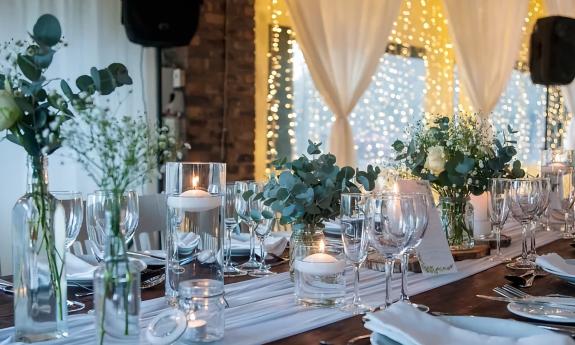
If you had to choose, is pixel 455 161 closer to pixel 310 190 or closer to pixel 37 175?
pixel 310 190

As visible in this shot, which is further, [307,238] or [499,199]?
[499,199]

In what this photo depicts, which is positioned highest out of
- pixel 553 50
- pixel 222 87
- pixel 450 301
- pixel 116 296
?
pixel 553 50

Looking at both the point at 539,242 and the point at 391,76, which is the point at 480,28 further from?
the point at 539,242

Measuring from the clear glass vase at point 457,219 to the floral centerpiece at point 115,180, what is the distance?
1.16 meters

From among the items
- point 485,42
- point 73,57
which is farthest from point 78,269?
point 485,42

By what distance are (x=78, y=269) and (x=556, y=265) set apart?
3.92ft

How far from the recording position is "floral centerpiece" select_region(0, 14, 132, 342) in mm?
1069

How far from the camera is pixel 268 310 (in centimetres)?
131

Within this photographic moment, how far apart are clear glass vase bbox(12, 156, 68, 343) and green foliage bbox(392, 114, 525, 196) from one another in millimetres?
1104

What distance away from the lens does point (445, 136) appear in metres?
1.92

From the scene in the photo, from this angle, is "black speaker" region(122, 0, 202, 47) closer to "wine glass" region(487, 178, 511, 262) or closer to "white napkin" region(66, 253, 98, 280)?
"white napkin" region(66, 253, 98, 280)

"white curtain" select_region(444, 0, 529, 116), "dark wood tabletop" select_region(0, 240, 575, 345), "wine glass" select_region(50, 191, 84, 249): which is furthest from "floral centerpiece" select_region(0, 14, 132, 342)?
"white curtain" select_region(444, 0, 529, 116)

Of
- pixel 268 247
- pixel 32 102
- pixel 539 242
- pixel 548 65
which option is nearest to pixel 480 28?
pixel 548 65

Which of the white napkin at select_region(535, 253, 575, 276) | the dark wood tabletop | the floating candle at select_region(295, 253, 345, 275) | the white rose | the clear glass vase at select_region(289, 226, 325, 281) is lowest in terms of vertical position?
the dark wood tabletop
